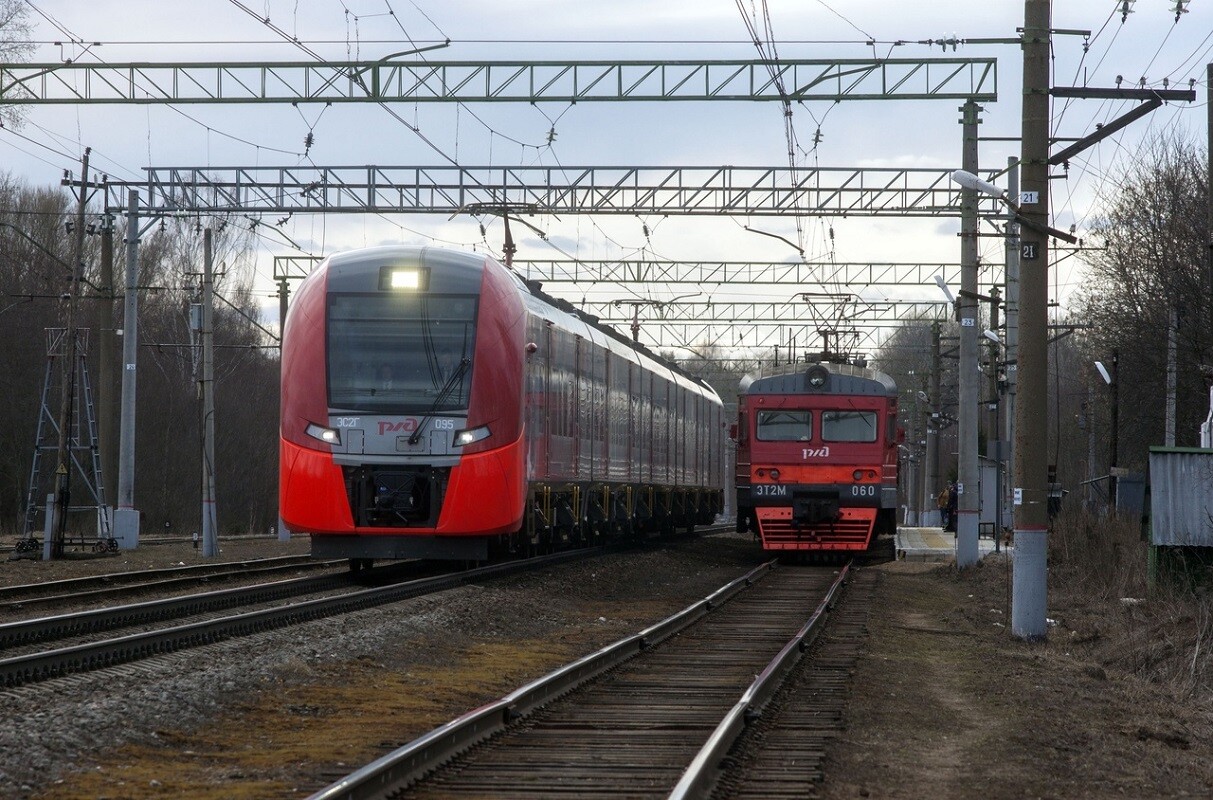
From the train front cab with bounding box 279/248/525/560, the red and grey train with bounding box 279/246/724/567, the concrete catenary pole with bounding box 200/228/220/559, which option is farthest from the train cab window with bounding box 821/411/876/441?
the concrete catenary pole with bounding box 200/228/220/559

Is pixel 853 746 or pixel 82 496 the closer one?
pixel 853 746

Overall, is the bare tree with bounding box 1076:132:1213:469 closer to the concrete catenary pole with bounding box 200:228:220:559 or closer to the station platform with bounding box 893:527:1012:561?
the station platform with bounding box 893:527:1012:561

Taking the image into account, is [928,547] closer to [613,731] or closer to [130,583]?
[130,583]

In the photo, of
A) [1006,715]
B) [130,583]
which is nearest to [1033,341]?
[1006,715]

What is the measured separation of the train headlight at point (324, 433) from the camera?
17.6m

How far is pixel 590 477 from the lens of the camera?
23.8 meters

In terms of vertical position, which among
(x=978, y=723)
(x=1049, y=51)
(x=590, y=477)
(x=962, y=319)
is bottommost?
(x=978, y=723)

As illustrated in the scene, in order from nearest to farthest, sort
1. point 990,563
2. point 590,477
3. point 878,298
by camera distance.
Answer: point 590,477
point 990,563
point 878,298

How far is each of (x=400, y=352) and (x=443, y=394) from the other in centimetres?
72

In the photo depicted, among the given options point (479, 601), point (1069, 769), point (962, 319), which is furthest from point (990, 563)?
point (1069, 769)

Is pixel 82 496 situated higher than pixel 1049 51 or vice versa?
pixel 1049 51

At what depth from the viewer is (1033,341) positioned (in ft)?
49.5

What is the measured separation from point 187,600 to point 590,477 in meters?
9.50

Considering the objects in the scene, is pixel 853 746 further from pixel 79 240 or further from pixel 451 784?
pixel 79 240
